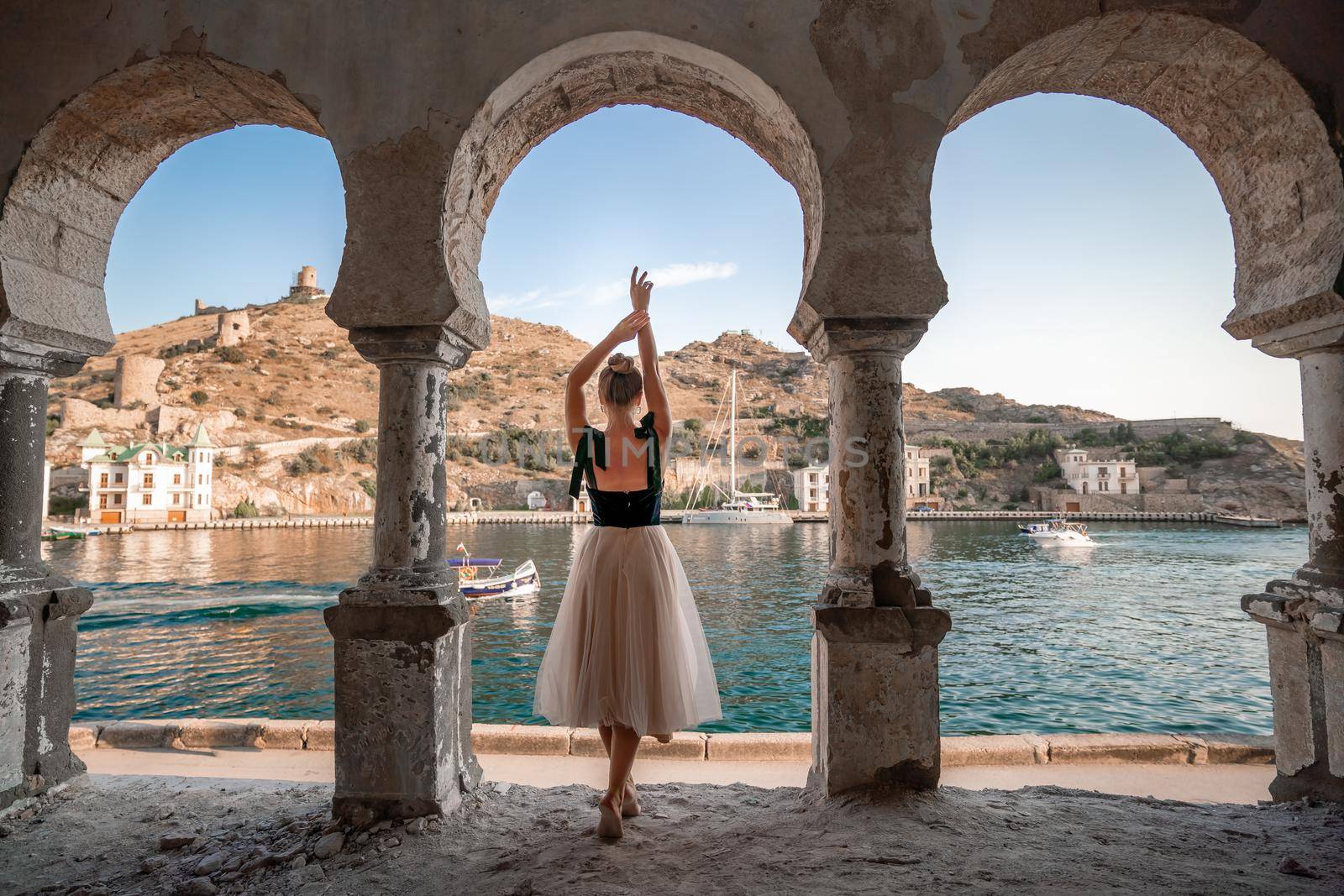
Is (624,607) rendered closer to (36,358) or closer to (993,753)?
(36,358)

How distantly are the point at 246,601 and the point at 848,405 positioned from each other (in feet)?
64.4

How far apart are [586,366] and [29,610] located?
266 cm

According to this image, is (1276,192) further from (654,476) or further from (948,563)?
(948,563)

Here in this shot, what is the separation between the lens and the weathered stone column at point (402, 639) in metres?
2.75

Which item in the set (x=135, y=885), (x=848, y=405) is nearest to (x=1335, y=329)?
(x=848, y=405)

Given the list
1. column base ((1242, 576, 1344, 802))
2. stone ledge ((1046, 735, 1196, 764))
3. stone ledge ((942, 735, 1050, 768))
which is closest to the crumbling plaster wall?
column base ((1242, 576, 1344, 802))

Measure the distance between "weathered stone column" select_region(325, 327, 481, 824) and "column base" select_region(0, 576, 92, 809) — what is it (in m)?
1.44

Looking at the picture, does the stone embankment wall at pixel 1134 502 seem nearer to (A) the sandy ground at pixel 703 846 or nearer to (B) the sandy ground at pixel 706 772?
(B) the sandy ground at pixel 706 772

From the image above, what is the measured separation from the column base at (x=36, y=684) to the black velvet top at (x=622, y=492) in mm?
2452

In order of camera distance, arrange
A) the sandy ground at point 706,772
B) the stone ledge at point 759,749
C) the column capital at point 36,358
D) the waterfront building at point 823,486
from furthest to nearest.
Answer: the waterfront building at point 823,486
the stone ledge at point 759,749
the sandy ground at point 706,772
the column capital at point 36,358

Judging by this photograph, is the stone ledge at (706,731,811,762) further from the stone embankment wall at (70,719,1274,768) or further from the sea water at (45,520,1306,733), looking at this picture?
the sea water at (45,520,1306,733)

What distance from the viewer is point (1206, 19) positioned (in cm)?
272

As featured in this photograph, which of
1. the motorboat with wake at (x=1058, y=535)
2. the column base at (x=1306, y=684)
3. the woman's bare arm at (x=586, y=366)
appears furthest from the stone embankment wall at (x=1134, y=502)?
the woman's bare arm at (x=586, y=366)

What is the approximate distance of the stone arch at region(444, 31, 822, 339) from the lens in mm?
2910
